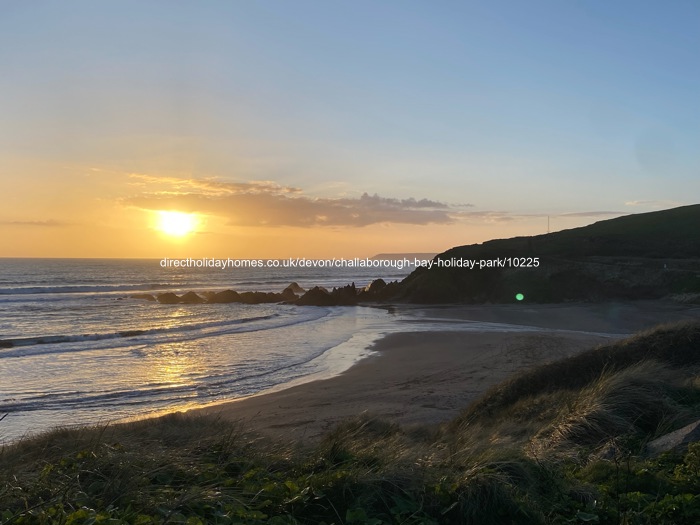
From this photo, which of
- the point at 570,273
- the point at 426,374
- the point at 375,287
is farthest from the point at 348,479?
the point at 375,287

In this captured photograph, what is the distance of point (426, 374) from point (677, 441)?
1030cm

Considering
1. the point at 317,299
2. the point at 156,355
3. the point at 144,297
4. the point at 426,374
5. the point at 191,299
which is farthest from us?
the point at 144,297

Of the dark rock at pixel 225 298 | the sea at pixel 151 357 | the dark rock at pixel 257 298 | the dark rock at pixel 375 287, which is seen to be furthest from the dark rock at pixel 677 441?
the dark rock at pixel 225 298

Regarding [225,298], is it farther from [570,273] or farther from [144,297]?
[570,273]

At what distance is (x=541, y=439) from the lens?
6.86 metres

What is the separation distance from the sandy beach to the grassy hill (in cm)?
879

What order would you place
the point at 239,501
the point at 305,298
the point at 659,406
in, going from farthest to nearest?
the point at 305,298 < the point at 659,406 < the point at 239,501

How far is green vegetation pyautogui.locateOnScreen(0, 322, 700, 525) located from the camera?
13.0 ft

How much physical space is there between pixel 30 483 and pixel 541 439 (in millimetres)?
5402

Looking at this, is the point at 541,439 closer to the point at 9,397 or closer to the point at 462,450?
the point at 462,450

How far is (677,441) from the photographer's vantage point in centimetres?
573

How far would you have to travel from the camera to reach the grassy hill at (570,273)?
3978 centimetres

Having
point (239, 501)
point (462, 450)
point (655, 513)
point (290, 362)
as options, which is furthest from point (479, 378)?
point (239, 501)

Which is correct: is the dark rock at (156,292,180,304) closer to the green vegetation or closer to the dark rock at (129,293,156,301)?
the dark rock at (129,293,156,301)
